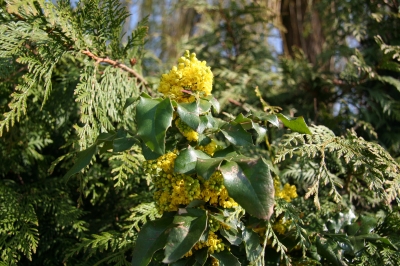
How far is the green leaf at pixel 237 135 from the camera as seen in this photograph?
2.23 feet

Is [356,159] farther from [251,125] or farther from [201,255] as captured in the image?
[201,255]

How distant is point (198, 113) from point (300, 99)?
37.4 inches

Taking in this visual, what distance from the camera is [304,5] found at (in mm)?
2213

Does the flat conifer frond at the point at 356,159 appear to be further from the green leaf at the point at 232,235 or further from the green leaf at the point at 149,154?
the green leaf at the point at 149,154

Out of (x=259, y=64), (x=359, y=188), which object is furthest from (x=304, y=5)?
(x=359, y=188)

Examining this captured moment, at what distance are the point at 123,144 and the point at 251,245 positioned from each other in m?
0.30

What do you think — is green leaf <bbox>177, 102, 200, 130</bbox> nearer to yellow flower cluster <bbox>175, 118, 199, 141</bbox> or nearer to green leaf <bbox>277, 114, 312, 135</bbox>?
yellow flower cluster <bbox>175, 118, 199, 141</bbox>

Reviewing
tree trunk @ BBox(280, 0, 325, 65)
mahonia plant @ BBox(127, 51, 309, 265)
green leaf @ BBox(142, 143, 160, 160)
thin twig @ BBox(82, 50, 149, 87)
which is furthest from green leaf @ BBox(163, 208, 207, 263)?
tree trunk @ BBox(280, 0, 325, 65)

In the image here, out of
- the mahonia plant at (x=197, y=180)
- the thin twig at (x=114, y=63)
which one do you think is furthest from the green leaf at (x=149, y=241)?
the thin twig at (x=114, y=63)

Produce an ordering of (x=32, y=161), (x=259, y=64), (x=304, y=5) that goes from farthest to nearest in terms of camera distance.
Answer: (x=304, y=5), (x=259, y=64), (x=32, y=161)

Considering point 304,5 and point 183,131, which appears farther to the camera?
point 304,5

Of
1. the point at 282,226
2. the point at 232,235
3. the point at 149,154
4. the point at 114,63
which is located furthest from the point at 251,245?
the point at 114,63

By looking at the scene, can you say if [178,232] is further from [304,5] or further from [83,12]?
[304,5]

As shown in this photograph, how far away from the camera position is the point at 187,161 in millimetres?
643
